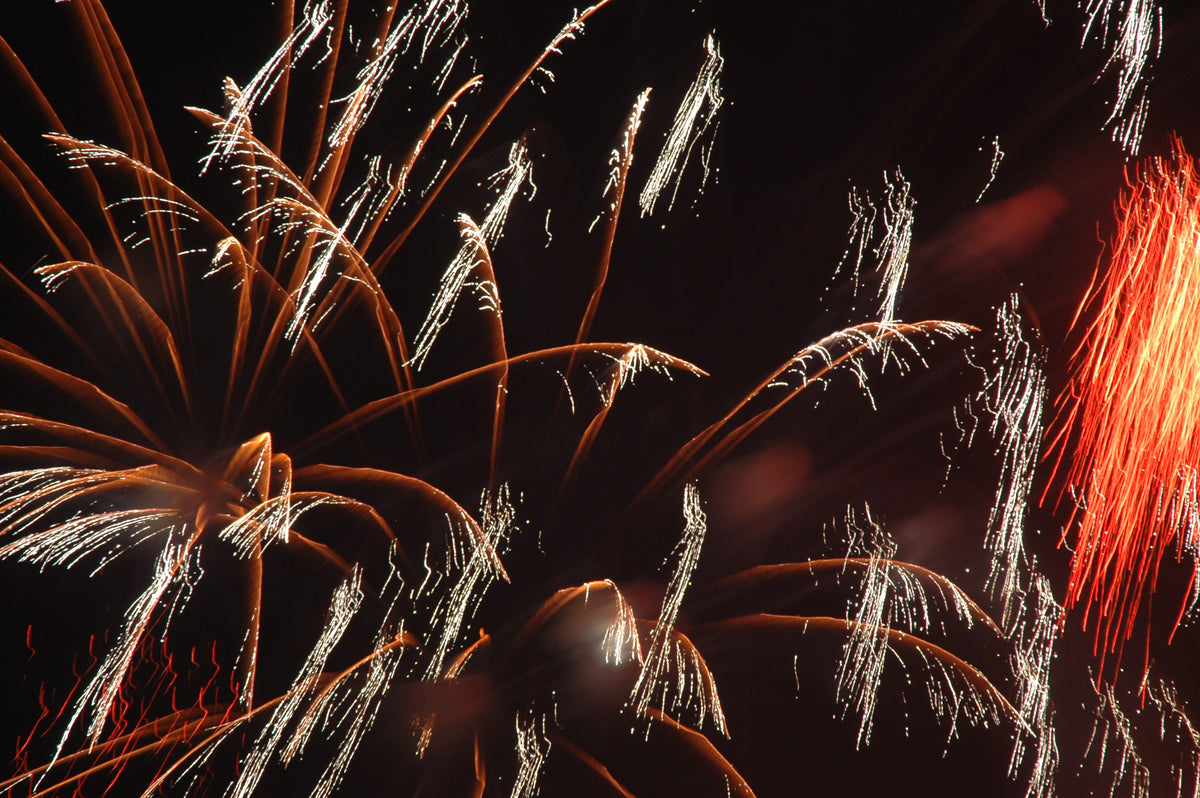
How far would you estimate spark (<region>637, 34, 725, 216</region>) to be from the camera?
452 centimetres

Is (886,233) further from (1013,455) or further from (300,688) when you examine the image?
(300,688)

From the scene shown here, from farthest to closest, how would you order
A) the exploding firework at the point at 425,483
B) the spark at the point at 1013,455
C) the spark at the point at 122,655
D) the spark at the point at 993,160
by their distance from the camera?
the spark at the point at 993,160 → the spark at the point at 1013,455 → the exploding firework at the point at 425,483 → the spark at the point at 122,655

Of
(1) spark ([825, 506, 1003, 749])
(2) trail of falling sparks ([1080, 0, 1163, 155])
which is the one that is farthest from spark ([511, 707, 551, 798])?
(2) trail of falling sparks ([1080, 0, 1163, 155])

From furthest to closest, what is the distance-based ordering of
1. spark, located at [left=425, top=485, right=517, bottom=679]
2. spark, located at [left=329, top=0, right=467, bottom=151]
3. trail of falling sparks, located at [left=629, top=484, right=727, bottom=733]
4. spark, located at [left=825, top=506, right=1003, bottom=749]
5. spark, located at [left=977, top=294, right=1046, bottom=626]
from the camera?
spark, located at [left=977, top=294, right=1046, bottom=626] < spark, located at [left=825, top=506, right=1003, bottom=749] < trail of falling sparks, located at [left=629, top=484, right=727, bottom=733] < spark, located at [left=425, top=485, right=517, bottom=679] < spark, located at [left=329, top=0, right=467, bottom=151]

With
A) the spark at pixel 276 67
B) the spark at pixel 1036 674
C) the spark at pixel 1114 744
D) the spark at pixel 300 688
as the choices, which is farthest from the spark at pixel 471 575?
the spark at pixel 1114 744

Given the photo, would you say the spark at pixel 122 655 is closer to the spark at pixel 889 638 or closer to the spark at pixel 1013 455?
the spark at pixel 889 638

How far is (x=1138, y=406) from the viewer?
14.7ft

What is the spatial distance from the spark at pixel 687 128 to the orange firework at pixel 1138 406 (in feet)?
7.03

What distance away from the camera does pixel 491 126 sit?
173 inches

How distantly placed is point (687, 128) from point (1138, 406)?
2539 millimetres

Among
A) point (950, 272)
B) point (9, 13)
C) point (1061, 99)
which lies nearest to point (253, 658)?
point (9, 13)

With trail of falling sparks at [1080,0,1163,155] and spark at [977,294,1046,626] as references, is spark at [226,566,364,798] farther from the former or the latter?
trail of falling sparks at [1080,0,1163,155]

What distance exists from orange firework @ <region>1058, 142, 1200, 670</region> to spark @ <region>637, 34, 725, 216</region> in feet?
→ 7.03

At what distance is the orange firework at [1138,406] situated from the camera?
448cm
